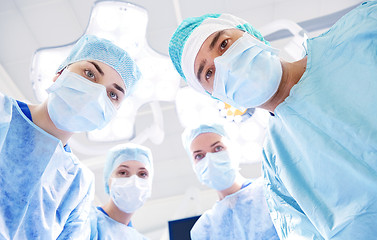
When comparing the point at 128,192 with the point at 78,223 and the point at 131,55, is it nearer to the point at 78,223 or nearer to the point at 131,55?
the point at 78,223

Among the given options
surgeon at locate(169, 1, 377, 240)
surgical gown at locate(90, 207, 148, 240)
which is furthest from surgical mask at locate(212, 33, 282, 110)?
surgical gown at locate(90, 207, 148, 240)

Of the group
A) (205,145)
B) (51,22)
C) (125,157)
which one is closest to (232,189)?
(205,145)

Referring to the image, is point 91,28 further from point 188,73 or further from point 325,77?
point 325,77

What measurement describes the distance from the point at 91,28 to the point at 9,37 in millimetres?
1036

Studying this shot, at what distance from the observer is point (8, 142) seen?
1333 millimetres

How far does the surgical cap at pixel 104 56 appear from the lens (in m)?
1.59

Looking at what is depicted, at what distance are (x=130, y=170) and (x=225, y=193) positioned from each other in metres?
0.62

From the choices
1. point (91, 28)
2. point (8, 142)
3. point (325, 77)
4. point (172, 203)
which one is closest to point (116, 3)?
point (91, 28)

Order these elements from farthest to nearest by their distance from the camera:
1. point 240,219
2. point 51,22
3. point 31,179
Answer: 1. point 51,22
2. point 240,219
3. point 31,179

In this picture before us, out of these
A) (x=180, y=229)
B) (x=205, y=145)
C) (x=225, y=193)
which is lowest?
(x=180, y=229)

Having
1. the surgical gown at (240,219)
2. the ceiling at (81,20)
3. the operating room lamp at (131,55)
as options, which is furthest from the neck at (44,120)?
the surgical gown at (240,219)

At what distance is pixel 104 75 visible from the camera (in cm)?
155

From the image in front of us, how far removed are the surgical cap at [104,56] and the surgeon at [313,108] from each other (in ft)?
1.10

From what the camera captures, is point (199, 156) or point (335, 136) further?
→ point (199, 156)
